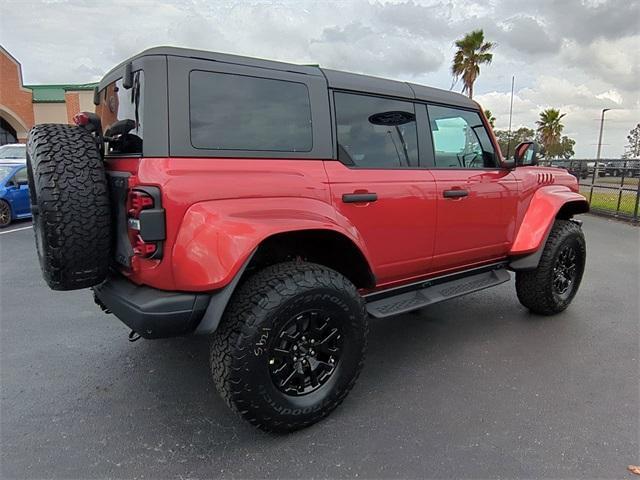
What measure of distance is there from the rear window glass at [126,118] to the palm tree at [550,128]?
48.8 metres

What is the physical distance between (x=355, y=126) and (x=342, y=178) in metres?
0.45

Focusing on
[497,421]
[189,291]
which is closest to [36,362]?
[189,291]

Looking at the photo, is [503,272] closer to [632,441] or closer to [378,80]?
[632,441]

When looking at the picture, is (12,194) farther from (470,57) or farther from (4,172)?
(470,57)

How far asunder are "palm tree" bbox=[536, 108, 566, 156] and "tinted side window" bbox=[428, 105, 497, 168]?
46.5m

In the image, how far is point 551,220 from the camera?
3938mm

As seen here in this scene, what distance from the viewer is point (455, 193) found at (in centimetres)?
330

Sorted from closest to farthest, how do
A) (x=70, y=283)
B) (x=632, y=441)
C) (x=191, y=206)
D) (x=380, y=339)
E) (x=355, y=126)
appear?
(x=191, y=206)
(x=70, y=283)
(x=632, y=441)
(x=355, y=126)
(x=380, y=339)

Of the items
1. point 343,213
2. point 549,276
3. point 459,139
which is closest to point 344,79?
point 343,213

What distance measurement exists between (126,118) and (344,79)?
138 centimetres

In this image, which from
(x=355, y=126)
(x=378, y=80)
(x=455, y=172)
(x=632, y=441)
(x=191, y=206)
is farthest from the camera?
(x=455, y=172)

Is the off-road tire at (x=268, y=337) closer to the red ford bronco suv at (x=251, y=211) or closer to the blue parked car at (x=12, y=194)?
the red ford bronco suv at (x=251, y=211)

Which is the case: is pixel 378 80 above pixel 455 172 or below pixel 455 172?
above

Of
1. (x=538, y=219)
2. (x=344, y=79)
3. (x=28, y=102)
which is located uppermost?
(x=28, y=102)
